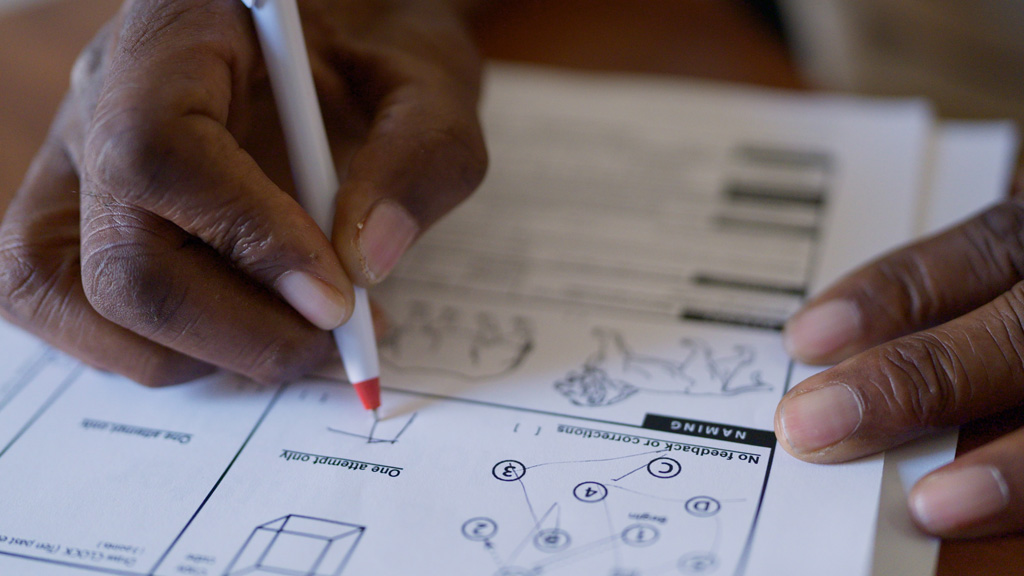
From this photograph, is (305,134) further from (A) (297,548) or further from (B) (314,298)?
(A) (297,548)

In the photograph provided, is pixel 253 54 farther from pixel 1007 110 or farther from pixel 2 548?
pixel 1007 110

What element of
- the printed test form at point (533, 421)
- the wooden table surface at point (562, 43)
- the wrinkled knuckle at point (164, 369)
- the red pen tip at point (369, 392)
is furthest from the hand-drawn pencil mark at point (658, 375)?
the wooden table surface at point (562, 43)

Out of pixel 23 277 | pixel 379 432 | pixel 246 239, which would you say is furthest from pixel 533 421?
pixel 23 277

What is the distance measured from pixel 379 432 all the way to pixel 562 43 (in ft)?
2.02

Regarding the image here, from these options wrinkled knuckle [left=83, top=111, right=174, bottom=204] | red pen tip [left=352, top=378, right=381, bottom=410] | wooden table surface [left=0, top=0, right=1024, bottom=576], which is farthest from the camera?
wooden table surface [left=0, top=0, right=1024, bottom=576]

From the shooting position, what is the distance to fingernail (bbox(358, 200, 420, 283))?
45 centimetres

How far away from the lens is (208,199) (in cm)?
39

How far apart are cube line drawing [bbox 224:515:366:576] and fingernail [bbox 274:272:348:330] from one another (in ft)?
0.35

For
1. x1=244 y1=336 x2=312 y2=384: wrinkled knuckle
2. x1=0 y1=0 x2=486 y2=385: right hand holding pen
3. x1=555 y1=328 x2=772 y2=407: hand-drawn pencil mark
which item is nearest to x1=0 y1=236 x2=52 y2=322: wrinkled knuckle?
x1=0 y1=0 x2=486 y2=385: right hand holding pen

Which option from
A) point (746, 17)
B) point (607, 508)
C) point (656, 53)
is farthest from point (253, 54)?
point (746, 17)

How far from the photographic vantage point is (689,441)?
45 cm

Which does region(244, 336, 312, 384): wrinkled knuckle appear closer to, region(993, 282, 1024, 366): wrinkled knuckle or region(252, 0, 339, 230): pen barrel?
region(252, 0, 339, 230): pen barrel

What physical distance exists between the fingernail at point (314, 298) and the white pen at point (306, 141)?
0.02 meters

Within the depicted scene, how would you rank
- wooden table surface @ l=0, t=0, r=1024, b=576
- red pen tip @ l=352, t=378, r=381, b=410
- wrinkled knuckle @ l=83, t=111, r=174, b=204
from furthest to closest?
wooden table surface @ l=0, t=0, r=1024, b=576
red pen tip @ l=352, t=378, r=381, b=410
wrinkled knuckle @ l=83, t=111, r=174, b=204
